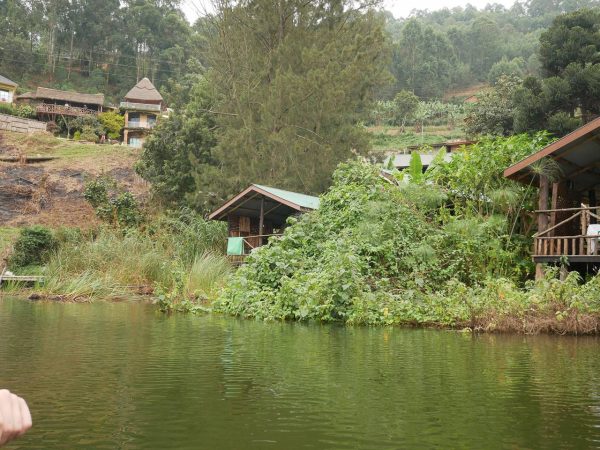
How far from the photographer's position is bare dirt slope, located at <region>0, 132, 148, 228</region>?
34438mm

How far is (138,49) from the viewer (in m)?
73.2

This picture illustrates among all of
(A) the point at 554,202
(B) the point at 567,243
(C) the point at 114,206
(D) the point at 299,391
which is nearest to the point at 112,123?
(C) the point at 114,206

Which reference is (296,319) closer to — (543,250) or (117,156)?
(543,250)

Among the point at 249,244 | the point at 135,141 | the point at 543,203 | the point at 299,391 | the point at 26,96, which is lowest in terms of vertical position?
the point at 299,391

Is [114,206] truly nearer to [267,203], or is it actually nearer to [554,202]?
[267,203]

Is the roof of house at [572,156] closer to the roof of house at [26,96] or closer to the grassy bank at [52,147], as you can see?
the grassy bank at [52,147]

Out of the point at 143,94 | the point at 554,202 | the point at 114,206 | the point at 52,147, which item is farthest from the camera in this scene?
the point at 143,94

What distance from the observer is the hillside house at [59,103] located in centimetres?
4953

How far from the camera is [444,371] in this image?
18.1ft

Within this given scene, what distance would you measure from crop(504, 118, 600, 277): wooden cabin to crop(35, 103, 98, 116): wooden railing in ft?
139

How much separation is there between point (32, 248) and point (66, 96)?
32.3 meters

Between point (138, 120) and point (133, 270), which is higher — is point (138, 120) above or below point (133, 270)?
above

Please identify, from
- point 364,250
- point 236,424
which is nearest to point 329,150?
point 364,250

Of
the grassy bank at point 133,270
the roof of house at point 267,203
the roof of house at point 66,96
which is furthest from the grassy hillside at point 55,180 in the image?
the grassy bank at point 133,270
